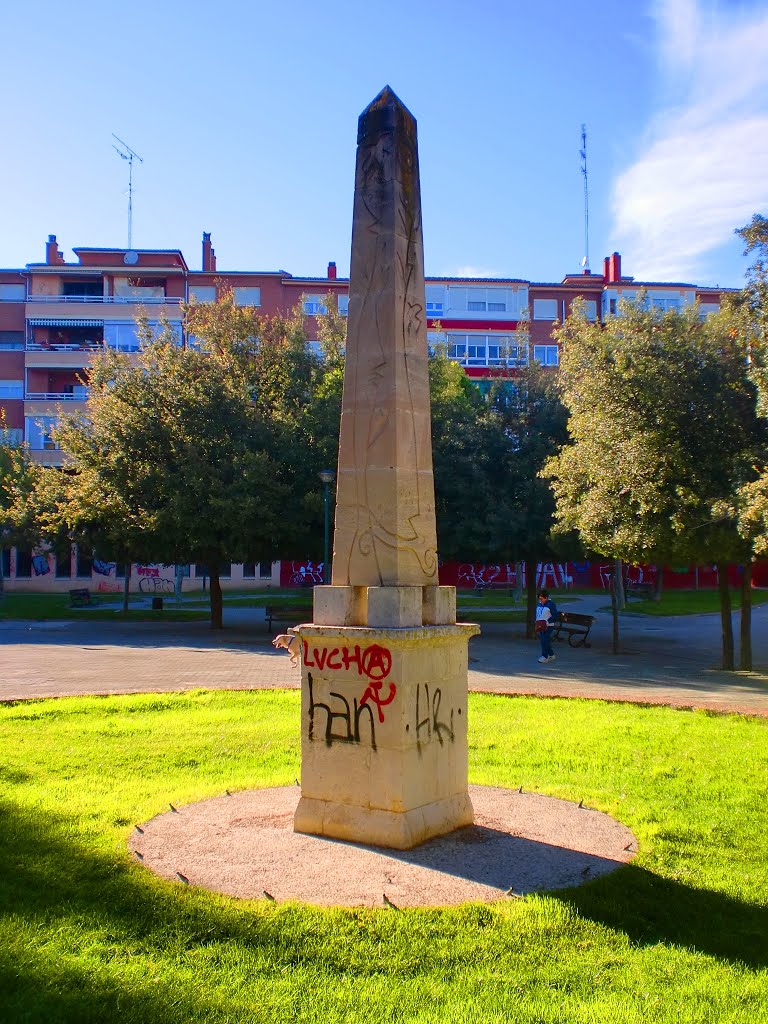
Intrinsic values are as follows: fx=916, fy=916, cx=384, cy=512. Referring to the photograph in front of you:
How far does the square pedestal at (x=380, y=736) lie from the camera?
19.3 feet

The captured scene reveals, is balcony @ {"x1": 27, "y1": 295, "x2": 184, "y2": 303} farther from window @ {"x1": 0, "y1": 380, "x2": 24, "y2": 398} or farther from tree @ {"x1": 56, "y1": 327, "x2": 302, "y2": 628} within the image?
tree @ {"x1": 56, "y1": 327, "x2": 302, "y2": 628}

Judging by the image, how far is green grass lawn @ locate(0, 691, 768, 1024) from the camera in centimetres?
374

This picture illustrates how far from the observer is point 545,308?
52.5 meters

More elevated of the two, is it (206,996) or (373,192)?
(373,192)

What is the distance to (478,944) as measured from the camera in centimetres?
436

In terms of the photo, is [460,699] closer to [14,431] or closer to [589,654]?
[589,654]

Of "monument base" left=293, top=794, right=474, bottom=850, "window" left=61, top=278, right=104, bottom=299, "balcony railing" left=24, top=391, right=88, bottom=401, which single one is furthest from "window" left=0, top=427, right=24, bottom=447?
"monument base" left=293, top=794, right=474, bottom=850

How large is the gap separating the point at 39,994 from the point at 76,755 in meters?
5.29

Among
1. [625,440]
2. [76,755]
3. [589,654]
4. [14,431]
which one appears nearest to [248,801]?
[76,755]

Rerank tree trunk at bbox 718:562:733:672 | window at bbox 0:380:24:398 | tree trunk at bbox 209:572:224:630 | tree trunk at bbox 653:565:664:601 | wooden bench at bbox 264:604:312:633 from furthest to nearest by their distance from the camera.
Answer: window at bbox 0:380:24:398 → tree trunk at bbox 653:565:664:601 → tree trunk at bbox 209:572:224:630 → wooden bench at bbox 264:604:312:633 → tree trunk at bbox 718:562:733:672

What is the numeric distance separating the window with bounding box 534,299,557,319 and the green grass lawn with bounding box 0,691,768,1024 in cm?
4679

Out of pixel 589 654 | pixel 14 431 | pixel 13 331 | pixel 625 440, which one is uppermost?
pixel 13 331

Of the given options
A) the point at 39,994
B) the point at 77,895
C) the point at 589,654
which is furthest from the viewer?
the point at 589,654

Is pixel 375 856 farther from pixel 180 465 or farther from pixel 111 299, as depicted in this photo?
pixel 111 299
